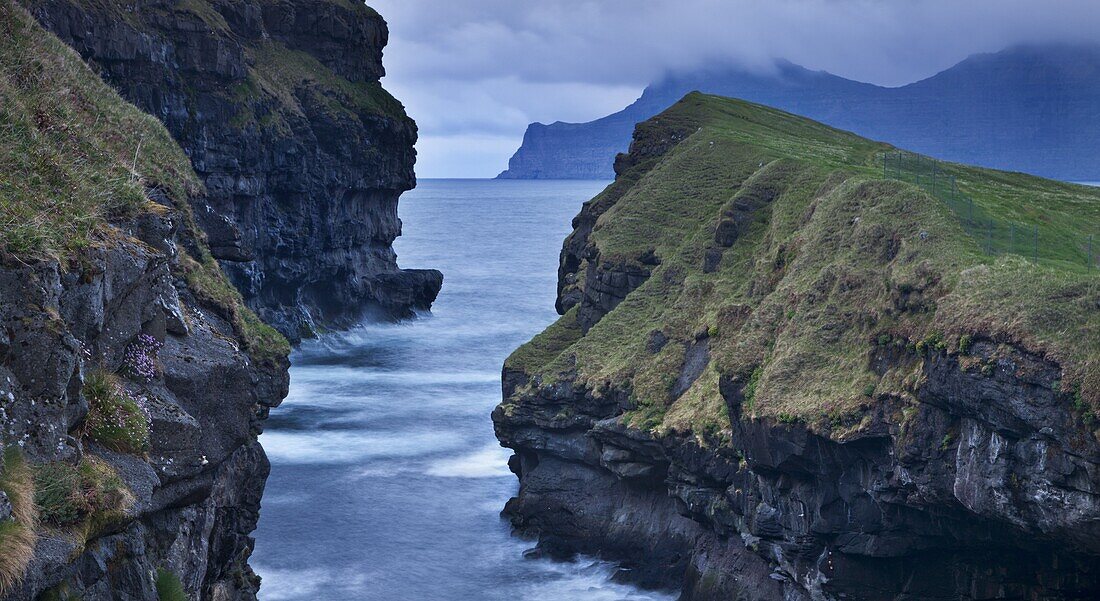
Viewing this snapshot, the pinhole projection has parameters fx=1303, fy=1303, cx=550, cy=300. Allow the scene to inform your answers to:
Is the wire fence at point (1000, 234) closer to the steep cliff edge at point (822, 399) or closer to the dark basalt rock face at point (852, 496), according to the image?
the steep cliff edge at point (822, 399)

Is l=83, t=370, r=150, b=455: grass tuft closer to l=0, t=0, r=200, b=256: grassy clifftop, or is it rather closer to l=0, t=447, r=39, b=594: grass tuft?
l=0, t=0, r=200, b=256: grassy clifftop

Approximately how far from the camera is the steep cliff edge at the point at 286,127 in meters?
105

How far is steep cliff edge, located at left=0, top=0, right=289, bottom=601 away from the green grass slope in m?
0.06

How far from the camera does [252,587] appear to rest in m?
40.4

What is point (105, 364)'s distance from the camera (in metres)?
26.8

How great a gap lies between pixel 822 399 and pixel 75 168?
29.5 metres

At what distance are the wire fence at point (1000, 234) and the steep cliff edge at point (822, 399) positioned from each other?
573 mm

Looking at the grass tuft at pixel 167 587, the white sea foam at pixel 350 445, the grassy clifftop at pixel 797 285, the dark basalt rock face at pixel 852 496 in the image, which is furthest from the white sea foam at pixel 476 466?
the grass tuft at pixel 167 587

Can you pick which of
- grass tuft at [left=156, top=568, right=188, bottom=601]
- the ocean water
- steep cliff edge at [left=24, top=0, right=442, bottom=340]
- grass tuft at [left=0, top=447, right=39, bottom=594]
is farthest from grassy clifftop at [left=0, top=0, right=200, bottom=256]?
steep cliff edge at [left=24, top=0, right=442, bottom=340]

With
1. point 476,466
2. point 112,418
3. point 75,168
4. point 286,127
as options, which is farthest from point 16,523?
point 286,127

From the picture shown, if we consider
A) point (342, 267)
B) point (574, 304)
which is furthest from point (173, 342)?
point (342, 267)

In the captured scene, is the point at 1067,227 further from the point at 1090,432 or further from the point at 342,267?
the point at 342,267

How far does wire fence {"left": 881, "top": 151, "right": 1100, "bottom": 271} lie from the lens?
5241cm

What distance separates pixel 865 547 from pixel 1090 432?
39.3 feet
